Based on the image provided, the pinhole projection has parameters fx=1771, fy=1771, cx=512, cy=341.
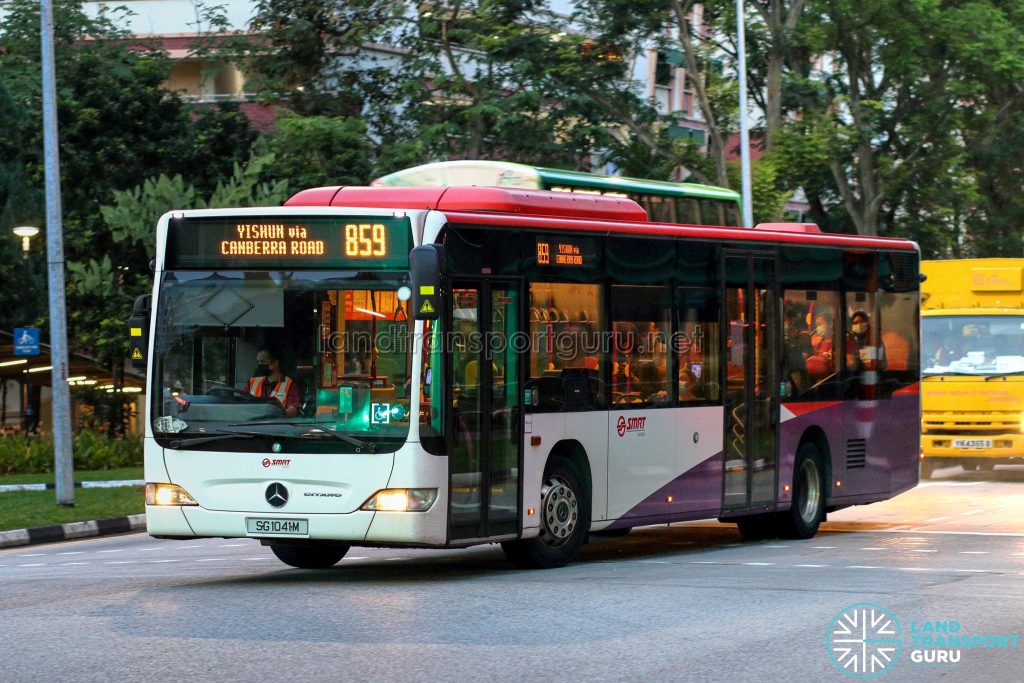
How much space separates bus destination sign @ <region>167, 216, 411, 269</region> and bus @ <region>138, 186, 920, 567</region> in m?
0.02

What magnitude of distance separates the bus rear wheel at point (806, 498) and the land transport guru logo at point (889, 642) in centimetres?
627

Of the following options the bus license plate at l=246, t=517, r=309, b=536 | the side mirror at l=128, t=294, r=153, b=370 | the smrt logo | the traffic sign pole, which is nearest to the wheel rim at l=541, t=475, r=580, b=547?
the smrt logo

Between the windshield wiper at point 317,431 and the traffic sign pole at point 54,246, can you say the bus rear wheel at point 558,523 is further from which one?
the traffic sign pole at point 54,246

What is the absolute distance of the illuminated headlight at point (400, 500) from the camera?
12.7 metres

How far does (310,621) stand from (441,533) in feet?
7.19

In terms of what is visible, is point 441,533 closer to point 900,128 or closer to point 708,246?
point 708,246

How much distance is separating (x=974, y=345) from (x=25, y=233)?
16.7 meters

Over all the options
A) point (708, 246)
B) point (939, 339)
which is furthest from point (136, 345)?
point (939, 339)

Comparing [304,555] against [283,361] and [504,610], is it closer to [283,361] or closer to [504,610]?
[283,361]

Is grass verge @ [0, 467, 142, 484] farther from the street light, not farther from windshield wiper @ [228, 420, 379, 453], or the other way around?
windshield wiper @ [228, 420, 379, 453]

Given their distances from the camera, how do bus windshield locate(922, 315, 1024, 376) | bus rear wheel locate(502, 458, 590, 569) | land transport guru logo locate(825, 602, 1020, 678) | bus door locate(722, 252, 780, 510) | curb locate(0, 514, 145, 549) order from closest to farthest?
land transport guru logo locate(825, 602, 1020, 678)
bus rear wheel locate(502, 458, 590, 569)
bus door locate(722, 252, 780, 510)
curb locate(0, 514, 145, 549)
bus windshield locate(922, 315, 1024, 376)

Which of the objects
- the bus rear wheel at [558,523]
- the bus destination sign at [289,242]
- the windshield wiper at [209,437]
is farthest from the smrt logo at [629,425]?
the windshield wiper at [209,437]

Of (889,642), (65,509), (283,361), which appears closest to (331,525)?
(283,361)

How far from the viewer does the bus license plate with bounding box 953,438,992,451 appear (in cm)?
2698
